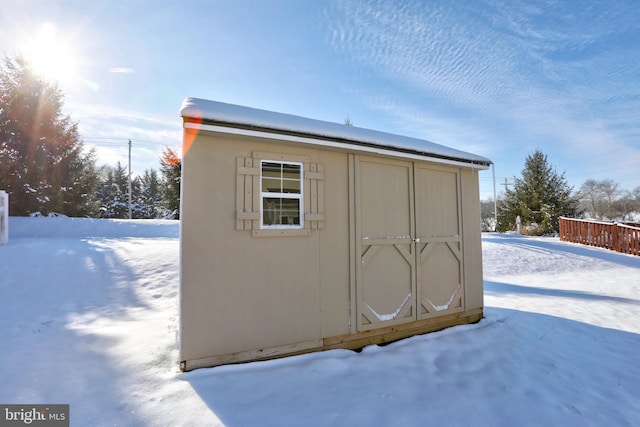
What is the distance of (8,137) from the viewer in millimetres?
13211

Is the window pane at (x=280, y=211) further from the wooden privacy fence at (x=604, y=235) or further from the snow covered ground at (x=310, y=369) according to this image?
the wooden privacy fence at (x=604, y=235)

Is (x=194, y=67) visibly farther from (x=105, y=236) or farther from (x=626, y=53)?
(x=626, y=53)

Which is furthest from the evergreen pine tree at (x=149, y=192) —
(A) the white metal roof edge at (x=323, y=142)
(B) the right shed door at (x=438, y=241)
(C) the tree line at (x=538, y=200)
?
(C) the tree line at (x=538, y=200)

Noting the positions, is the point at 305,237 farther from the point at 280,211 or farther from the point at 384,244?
the point at 384,244

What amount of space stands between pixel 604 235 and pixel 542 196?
29.0 feet

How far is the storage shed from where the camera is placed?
2990 millimetres

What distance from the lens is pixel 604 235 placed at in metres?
12.0

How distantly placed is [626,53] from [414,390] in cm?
1211

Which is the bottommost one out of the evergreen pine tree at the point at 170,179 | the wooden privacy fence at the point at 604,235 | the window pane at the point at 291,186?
the wooden privacy fence at the point at 604,235

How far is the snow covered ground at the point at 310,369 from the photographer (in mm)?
2396

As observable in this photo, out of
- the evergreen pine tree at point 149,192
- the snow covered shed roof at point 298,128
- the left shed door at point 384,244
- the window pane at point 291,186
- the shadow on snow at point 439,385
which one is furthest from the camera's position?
the evergreen pine tree at point 149,192

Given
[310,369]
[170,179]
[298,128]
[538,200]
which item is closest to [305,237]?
[298,128]

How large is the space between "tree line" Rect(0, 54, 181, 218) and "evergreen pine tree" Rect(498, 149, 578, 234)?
27.6 m

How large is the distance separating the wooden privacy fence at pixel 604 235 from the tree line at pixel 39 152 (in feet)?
81.2
